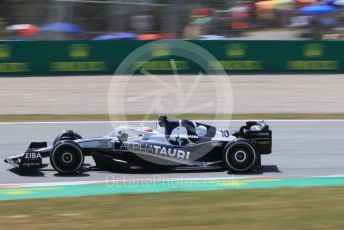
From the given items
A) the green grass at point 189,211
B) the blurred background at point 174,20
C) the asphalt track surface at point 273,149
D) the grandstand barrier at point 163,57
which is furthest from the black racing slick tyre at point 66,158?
the blurred background at point 174,20

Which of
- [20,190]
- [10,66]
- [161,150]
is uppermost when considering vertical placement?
[10,66]

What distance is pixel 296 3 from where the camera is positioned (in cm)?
2570

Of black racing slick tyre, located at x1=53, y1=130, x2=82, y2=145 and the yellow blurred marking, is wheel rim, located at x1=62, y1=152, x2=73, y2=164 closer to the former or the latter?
black racing slick tyre, located at x1=53, y1=130, x2=82, y2=145

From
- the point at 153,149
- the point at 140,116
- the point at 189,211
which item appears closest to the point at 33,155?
the point at 153,149

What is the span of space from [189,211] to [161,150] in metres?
2.79

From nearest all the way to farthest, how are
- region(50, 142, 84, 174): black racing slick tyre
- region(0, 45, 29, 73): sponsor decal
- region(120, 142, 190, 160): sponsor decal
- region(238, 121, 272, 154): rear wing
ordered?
region(50, 142, 84, 174): black racing slick tyre < region(120, 142, 190, 160): sponsor decal < region(238, 121, 272, 154): rear wing < region(0, 45, 29, 73): sponsor decal

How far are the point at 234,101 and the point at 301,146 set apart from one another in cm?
714

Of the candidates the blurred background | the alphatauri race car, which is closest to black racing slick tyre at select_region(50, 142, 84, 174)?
the alphatauri race car

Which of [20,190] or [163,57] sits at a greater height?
[163,57]

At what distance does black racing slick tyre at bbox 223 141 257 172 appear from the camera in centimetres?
926

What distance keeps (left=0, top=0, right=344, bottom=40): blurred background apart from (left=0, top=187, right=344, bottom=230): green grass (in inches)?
647

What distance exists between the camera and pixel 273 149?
11.6 meters

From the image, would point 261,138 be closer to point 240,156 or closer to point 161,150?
point 240,156

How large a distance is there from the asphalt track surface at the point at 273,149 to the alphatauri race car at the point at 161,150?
6.0 inches
